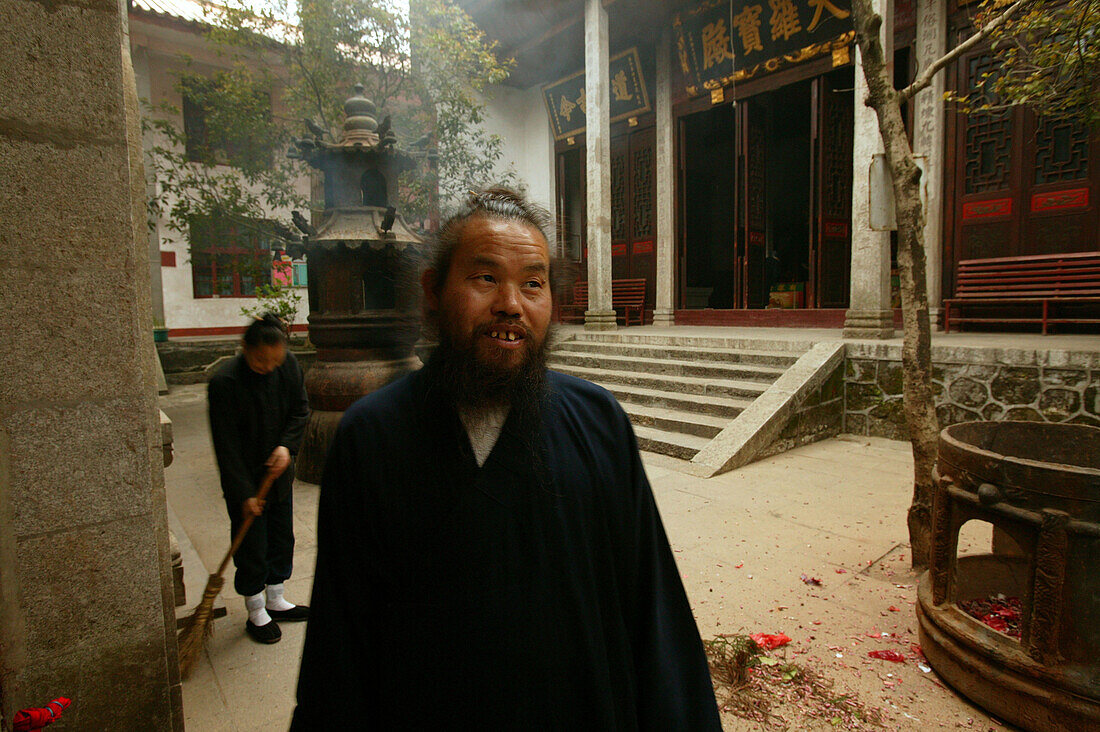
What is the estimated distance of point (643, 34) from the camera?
460 inches

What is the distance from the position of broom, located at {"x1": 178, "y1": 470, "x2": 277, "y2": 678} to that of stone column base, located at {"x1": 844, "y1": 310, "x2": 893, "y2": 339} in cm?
644

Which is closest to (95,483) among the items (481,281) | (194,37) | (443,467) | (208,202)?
(443,467)

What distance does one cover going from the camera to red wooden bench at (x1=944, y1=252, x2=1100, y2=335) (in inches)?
273

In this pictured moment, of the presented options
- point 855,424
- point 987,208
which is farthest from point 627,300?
point 855,424

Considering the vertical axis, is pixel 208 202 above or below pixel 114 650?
above

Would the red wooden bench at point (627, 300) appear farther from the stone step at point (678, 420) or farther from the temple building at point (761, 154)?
the stone step at point (678, 420)

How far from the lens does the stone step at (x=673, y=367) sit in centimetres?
706

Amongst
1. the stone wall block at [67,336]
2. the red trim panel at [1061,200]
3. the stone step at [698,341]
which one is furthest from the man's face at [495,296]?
the red trim panel at [1061,200]

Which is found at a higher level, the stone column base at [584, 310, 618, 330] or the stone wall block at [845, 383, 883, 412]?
the stone column base at [584, 310, 618, 330]

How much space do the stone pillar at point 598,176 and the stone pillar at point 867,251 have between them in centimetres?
428

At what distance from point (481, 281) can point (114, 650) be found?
1.69m

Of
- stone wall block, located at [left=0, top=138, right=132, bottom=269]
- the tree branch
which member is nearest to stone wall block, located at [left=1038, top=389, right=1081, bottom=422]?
the tree branch

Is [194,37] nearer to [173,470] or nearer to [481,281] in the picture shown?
[173,470]

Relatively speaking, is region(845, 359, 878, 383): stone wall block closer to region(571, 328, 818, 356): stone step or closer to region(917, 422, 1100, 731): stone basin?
region(571, 328, 818, 356): stone step
